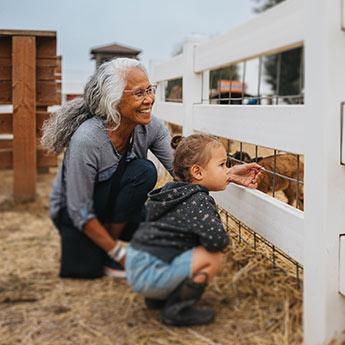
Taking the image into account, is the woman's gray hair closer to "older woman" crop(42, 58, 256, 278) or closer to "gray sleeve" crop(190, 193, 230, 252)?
"older woman" crop(42, 58, 256, 278)

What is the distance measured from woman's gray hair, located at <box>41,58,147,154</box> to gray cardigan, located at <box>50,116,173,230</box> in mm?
45

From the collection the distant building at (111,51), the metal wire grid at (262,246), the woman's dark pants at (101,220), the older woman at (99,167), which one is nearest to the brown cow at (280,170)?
the metal wire grid at (262,246)

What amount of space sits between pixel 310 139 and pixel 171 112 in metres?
1.70

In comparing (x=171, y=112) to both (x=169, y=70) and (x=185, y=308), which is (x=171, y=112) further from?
(x=185, y=308)

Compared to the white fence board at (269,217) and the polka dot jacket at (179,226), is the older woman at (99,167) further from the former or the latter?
Answer: the white fence board at (269,217)

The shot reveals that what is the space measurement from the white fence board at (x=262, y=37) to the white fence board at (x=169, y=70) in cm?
46

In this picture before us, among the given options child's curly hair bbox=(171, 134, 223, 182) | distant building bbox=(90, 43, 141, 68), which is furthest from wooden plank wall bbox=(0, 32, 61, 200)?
child's curly hair bbox=(171, 134, 223, 182)

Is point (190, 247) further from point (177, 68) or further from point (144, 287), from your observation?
point (177, 68)

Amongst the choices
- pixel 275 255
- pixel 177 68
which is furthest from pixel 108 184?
pixel 177 68

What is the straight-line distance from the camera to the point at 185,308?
3.84 feet

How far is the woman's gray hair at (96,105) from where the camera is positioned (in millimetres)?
1384

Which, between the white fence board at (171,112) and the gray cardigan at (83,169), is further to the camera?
the white fence board at (171,112)

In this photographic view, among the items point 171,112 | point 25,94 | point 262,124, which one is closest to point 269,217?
point 262,124

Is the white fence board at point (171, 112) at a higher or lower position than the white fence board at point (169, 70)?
lower
